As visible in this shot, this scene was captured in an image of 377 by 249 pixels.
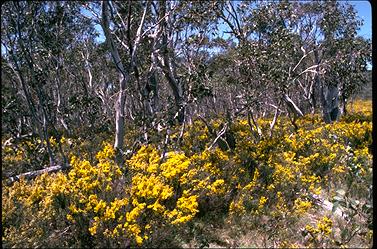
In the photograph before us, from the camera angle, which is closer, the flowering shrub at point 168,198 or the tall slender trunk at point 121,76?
the flowering shrub at point 168,198

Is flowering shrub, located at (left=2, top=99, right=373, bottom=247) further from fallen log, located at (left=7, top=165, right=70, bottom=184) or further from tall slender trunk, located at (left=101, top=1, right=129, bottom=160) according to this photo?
tall slender trunk, located at (left=101, top=1, right=129, bottom=160)

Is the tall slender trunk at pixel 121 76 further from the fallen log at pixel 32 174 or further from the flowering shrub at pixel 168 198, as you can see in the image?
the fallen log at pixel 32 174

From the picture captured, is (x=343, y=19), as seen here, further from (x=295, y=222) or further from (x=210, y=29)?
(x=295, y=222)

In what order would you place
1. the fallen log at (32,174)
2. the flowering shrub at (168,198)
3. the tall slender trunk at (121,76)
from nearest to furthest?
the flowering shrub at (168,198) → the fallen log at (32,174) → the tall slender trunk at (121,76)

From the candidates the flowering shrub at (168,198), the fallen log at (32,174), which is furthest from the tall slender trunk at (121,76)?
the fallen log at (32,174)

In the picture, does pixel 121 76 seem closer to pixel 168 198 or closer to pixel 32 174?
pixel 32 174

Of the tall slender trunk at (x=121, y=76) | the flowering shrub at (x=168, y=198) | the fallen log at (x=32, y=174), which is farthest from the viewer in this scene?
the tall slender trunk at (x=121, y=76)

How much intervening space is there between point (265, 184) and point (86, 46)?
1347cm

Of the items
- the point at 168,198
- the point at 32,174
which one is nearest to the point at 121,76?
the point at 32,174

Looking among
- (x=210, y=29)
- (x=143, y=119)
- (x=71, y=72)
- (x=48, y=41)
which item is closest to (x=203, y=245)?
(x=143, y=119)

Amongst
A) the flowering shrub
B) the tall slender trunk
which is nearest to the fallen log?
the flowering shrub

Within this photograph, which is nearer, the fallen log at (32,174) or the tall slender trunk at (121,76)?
the fallen log at (32,174)

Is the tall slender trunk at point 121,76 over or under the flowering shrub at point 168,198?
over

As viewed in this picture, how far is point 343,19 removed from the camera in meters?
14.7
